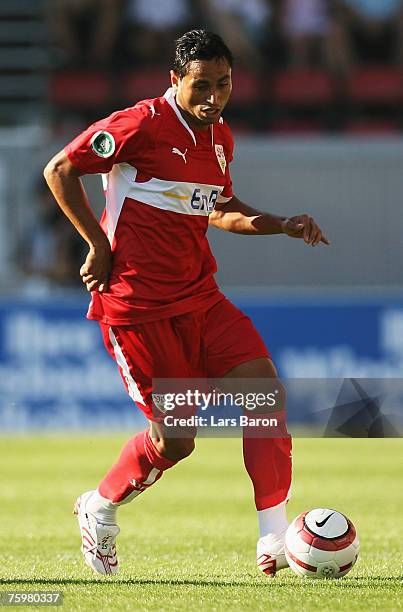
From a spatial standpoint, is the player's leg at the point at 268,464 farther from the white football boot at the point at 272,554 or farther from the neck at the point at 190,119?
the neck at the point at 190,119

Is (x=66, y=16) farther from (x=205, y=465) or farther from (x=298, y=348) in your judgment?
(x=205, y=465)

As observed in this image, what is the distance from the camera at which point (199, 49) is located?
5473 millimetres

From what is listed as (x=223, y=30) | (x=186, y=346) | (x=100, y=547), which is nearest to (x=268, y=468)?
(x=186, y=346)

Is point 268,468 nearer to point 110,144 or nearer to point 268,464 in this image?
point 268,464

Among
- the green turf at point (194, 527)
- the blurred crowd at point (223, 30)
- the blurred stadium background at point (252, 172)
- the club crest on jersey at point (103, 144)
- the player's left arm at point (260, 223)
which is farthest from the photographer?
the blurred crowd at point (223, 30)

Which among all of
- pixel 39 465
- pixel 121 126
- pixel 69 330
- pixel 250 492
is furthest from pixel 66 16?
pixel 121 126

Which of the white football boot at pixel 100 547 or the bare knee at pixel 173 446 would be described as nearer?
the bare knee at pixel 173 446

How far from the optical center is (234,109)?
16000mm

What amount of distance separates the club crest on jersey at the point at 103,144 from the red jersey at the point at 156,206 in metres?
0.04

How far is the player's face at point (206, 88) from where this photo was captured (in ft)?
17.9

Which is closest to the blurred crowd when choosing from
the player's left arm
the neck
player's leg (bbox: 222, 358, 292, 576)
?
the player's left arm

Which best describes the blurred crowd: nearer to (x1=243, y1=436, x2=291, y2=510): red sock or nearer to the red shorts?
the red shorts

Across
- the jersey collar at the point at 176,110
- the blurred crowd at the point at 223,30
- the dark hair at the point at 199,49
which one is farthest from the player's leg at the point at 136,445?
the blurred crowd at the point at 223,30

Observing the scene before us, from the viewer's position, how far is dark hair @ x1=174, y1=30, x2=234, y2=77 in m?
5.47
